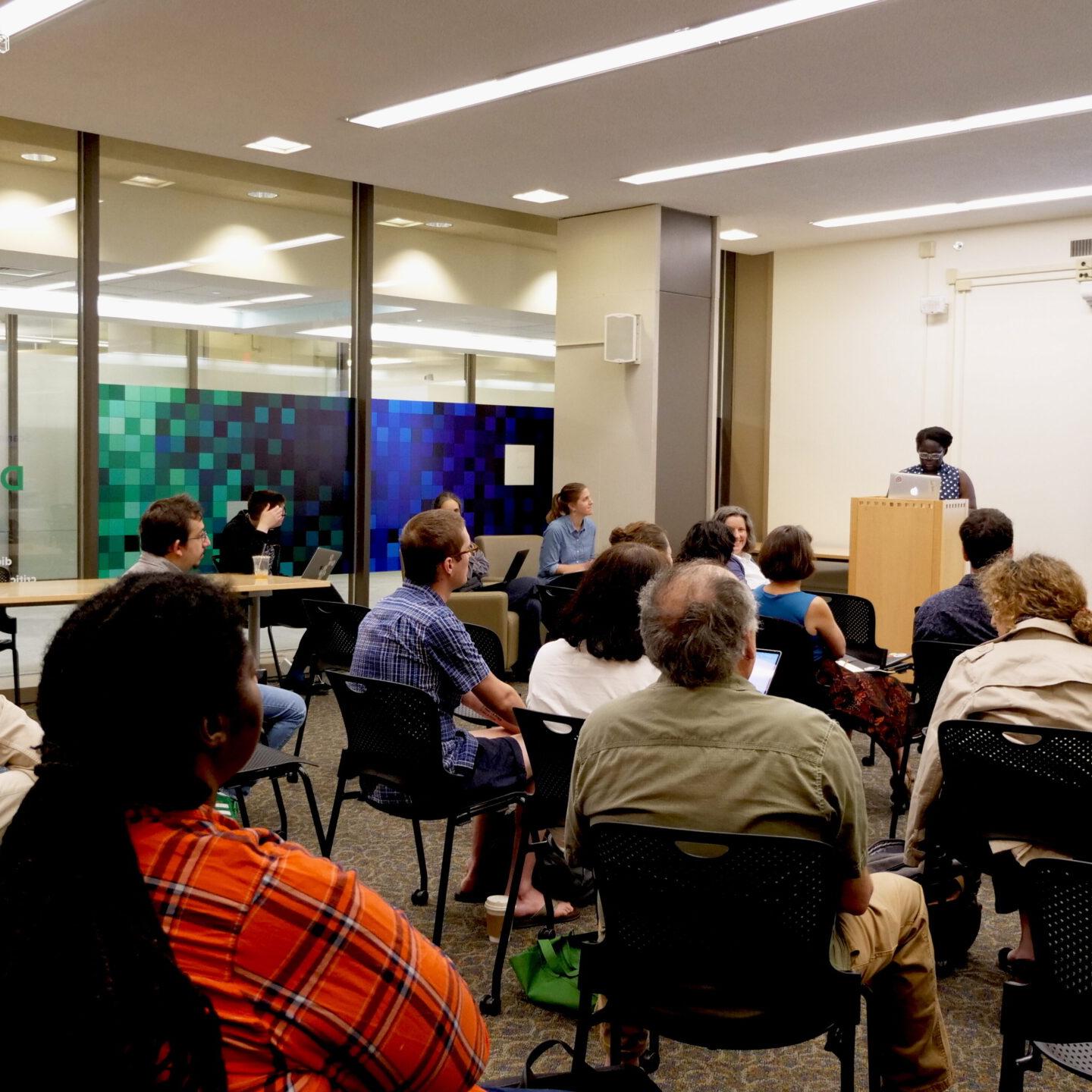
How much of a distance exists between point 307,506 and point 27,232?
260cm

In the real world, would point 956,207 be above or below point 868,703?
above

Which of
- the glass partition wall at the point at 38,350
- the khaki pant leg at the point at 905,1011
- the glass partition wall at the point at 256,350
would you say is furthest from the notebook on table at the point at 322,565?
the khaki pant leg at the point at 905,1011

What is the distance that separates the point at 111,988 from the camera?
3.21ft

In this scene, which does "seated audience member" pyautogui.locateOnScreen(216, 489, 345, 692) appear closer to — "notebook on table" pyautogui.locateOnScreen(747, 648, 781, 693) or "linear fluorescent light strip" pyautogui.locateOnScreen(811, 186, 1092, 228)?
"notebook on table" pyautogui.locateOnScreen(747, 648, 781, 693)

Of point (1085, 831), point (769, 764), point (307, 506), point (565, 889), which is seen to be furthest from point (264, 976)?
point (307, 506)

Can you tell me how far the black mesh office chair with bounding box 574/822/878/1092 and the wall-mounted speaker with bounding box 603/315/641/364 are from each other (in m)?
7.10

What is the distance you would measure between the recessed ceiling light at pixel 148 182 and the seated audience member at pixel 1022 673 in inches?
248

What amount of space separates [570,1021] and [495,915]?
49cm

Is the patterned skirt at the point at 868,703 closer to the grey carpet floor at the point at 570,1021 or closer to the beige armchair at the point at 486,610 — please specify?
the grey carpet floor at the point at 570,1021

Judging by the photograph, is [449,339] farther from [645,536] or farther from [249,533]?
[645,536]

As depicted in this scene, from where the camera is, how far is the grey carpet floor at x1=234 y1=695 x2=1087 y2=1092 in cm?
281

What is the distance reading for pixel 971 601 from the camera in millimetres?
4438

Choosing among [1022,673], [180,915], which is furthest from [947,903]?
[180,915]

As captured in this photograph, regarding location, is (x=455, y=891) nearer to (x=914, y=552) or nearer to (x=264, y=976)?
(x=264, y=976)
